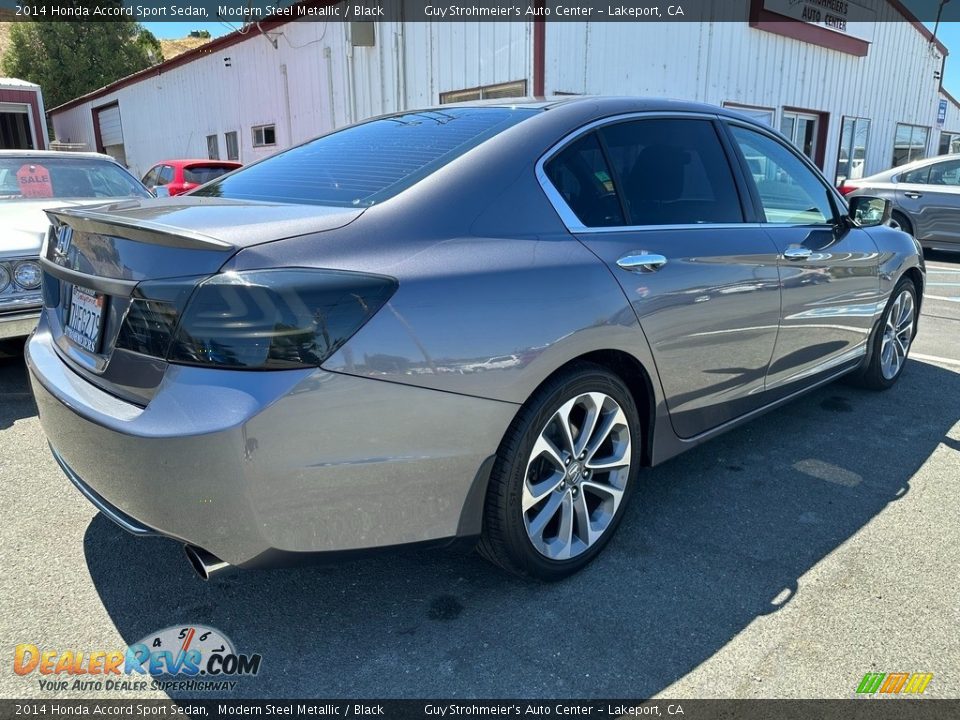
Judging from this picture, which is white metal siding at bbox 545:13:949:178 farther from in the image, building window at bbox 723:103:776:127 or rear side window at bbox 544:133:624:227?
rear side window at bbox 544:133:624:227

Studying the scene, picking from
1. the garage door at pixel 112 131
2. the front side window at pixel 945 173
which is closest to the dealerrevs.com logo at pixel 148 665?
the front side window at pixel 945 173

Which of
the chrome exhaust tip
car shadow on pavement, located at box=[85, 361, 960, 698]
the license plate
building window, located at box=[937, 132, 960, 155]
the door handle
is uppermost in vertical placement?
the door handle

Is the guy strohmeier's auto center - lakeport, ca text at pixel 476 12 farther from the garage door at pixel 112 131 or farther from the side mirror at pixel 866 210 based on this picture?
the garage door at pixel 112 131

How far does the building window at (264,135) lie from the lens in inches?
674

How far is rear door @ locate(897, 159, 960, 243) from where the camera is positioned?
971 centimetres

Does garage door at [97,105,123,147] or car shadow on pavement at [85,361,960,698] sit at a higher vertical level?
garage door at [97,105,123,147]

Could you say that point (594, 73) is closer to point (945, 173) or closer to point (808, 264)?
point (945, 173)

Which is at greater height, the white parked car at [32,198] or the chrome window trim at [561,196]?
the chrome window trim at [561,196]

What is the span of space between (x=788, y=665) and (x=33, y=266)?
4.35 m

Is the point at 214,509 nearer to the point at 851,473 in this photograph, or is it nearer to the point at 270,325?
the point at 270,325

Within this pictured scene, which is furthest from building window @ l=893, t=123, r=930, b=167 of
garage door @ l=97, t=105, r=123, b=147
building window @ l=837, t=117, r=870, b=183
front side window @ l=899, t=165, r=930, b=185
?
garage door @ l=97, t=105, r=123, b=147

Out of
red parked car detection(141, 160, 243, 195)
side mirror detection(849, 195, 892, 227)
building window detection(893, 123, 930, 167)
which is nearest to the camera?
side mirror detection(849, 195, 892, 227)

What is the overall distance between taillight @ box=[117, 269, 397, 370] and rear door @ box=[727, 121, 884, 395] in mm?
2170

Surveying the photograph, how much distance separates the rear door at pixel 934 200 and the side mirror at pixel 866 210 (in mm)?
7142
